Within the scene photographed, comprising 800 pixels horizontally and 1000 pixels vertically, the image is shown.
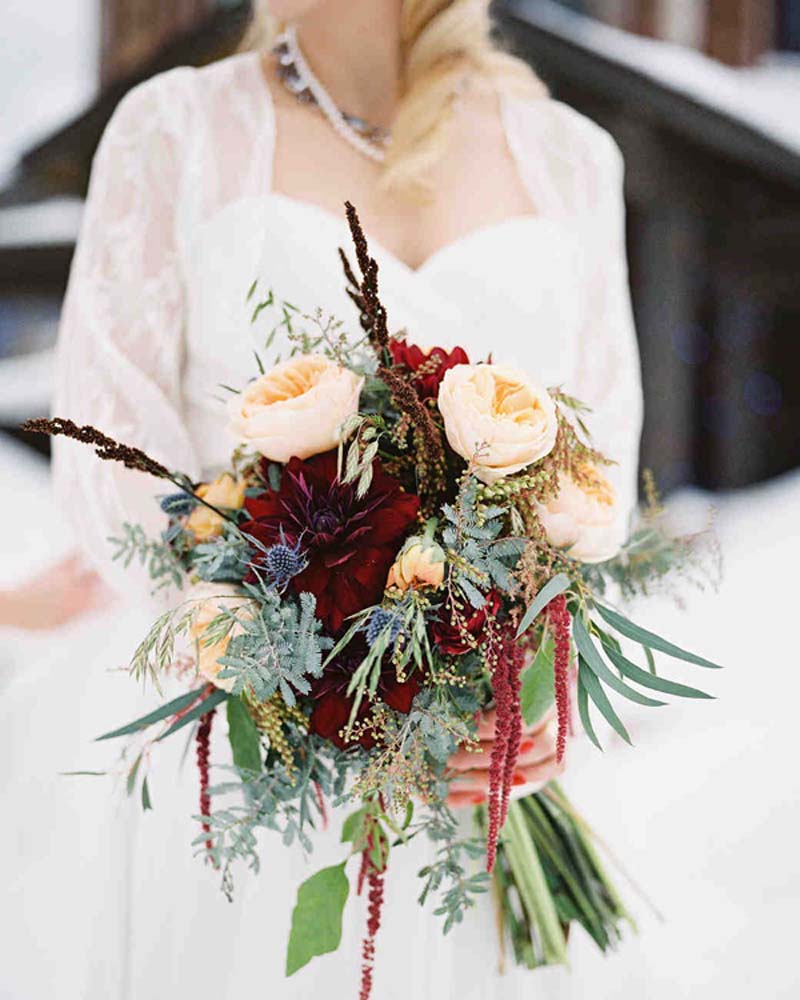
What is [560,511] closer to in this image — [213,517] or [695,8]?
[213,517]

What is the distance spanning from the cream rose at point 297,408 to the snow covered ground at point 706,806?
579 mm

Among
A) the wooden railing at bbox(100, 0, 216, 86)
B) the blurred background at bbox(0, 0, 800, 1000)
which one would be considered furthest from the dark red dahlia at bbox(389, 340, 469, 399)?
the wooden railing at bbox(100, 0, 216, 86)

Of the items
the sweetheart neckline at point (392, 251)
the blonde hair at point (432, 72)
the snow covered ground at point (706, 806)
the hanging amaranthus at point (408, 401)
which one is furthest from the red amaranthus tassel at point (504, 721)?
the blonde hair at point (432, 72)

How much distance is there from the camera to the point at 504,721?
656 mm

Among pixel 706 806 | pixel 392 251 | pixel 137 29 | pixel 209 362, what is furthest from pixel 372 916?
pixel 137 29

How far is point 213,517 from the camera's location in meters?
0.75

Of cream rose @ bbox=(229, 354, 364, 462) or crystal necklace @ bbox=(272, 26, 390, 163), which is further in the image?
crystal necklace @ bbox=(272, 26, 390, 163)

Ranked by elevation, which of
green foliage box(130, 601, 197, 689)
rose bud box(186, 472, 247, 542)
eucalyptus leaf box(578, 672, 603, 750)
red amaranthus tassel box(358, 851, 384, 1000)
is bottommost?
red amaranthus tassel box(358, 851, 384, 1000)

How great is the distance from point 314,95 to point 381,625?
2.54 feet

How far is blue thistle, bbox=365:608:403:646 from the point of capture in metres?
0.63

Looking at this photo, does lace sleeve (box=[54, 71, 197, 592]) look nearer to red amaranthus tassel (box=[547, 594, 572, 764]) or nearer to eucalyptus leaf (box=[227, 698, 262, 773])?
eucalyptus leaf (box=[227, 698, 262, 773])

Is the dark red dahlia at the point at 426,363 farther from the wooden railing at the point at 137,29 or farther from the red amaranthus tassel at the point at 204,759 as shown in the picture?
the wooden railing at the point at 137,29

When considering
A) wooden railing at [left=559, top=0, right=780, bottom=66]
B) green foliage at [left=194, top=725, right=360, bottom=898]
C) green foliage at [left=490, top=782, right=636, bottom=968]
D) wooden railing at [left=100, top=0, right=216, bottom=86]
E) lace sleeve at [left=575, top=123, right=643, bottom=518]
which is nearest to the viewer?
green foliage at [left=194, top=725, right=360, bottom=898]

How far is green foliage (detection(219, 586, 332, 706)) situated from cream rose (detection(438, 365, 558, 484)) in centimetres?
14
